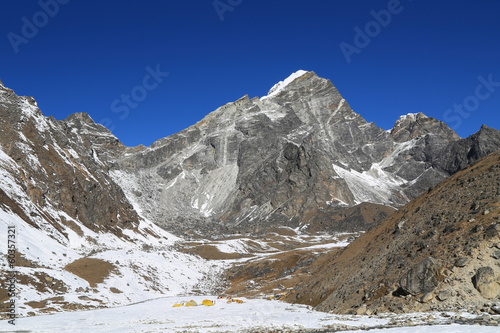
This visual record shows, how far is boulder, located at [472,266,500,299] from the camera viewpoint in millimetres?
25489

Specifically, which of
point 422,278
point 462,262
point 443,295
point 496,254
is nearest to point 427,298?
point 443,295

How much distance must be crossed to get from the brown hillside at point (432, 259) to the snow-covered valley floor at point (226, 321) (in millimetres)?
2273

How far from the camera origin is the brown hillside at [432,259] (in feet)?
88.3

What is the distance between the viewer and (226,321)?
3534 cm

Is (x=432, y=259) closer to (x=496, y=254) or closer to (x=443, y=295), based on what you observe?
(x=443, y=295)

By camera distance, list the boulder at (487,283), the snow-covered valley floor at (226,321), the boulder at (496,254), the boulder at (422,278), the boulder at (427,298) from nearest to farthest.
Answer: the snow-covered valley floor at (226,321), the boulder at (487,283), the boulder at (496,254), the boulder at (427,298), the boulder at (422,278)

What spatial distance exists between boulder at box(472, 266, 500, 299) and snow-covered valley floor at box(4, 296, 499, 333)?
3.57m

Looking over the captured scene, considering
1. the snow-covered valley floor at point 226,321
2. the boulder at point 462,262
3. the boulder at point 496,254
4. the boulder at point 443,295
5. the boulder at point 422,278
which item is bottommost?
the snow-covered valley floor at point 226,321

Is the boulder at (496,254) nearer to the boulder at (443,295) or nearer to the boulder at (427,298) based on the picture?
the boulder at (443,295)

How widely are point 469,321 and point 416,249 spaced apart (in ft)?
38.8

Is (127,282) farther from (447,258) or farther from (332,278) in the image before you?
(447,258)

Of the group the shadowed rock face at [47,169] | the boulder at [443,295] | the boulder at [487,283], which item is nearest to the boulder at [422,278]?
the boulder at [443,295]

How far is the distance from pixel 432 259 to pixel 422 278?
1.70 meters

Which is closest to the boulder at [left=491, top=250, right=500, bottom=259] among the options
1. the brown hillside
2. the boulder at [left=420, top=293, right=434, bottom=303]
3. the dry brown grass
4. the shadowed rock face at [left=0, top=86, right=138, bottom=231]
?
the brown hillside
